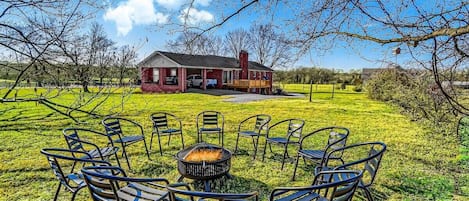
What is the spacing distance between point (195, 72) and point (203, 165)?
82.0ft

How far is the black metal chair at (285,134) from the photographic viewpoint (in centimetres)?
461

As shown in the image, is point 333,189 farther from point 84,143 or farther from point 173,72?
point 173,72

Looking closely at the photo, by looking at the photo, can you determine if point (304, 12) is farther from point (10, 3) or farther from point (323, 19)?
point (10, 3)

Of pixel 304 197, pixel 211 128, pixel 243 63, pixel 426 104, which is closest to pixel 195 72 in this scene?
pixel 243 63

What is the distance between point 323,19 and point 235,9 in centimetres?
100

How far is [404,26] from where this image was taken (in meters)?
2.91

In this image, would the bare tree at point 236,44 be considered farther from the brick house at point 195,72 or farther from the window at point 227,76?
the window at point 227,76

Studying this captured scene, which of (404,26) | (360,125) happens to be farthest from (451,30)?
(360,125)

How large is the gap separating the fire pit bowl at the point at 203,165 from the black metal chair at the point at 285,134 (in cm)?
117

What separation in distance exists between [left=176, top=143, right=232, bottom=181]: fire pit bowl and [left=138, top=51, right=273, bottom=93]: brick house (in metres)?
16.8

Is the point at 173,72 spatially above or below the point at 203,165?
above

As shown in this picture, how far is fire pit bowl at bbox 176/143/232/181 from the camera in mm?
3463

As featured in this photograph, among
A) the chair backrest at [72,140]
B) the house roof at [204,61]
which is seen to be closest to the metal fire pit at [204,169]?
the chair backrest at [72,140]

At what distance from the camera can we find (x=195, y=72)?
27.9m
